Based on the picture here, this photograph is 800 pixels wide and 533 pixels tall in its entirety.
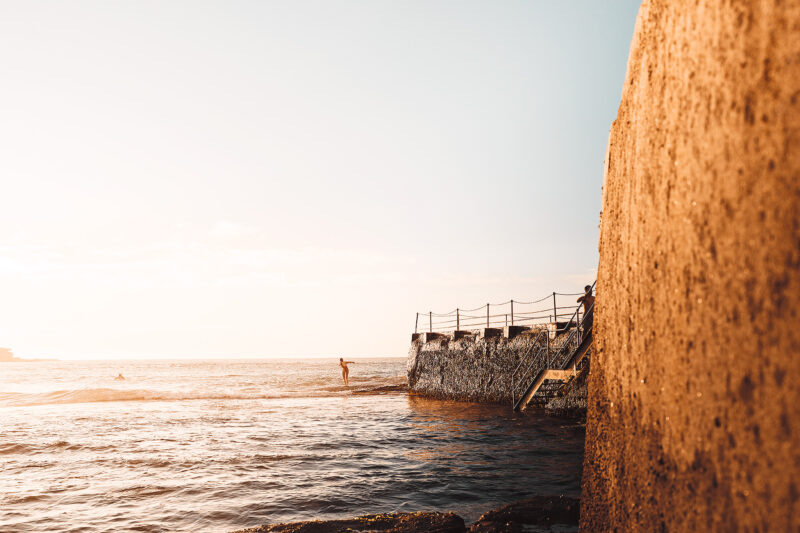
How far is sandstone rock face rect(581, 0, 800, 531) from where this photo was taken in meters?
1.63

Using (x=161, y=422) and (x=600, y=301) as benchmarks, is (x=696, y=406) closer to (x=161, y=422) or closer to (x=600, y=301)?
(x=600, y=301)

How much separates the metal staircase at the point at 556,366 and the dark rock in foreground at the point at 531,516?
22.7 feet

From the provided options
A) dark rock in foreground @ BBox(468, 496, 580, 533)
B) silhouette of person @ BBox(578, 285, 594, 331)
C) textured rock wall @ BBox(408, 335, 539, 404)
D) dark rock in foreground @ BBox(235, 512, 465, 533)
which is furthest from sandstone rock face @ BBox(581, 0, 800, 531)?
textured rock wall @ BBox(408, 335, 539, 404)

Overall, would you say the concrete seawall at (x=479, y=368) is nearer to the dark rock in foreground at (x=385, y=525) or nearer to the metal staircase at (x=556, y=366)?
the metal staircase at (x=556, y=366)

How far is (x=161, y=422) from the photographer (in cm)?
1659

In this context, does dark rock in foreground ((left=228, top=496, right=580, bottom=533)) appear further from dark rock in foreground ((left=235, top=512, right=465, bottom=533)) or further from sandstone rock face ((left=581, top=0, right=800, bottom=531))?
sandstone rock face ((left=581, top=0, right=800, bottom=531))

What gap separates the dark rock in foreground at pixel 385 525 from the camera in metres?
5.24

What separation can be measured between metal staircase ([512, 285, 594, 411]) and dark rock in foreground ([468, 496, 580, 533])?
22.7 feet

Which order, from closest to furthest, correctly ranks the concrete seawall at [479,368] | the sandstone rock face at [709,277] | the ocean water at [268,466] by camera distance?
the sandstone rock face at [709,277]
the ocean water at [268,466]
the concrete seawall at [479,368]

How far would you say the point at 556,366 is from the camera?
591 inches

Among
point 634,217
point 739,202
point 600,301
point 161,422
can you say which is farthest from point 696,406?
point 161,422

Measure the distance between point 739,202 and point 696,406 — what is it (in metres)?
0.85

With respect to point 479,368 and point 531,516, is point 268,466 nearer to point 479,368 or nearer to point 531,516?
point 531,516

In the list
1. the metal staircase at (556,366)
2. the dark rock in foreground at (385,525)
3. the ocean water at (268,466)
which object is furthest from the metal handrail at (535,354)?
A: the dark rock in foreground at (385,525)
